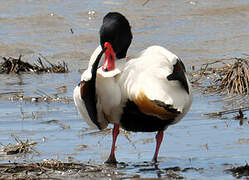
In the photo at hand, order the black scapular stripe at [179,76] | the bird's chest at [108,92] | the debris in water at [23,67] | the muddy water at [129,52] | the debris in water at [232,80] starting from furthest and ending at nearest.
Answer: the debris in water at [23,67] → the debris in water at [232,80] → the muddy water at [129,52] → the bird's chest at [108,92] → the black scapular stripe at [179,76]

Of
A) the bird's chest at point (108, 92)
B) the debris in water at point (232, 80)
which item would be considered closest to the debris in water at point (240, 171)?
the bird's chest at point (108, 92)

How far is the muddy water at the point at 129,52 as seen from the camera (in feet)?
22.6

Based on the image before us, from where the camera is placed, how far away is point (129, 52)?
492 inches

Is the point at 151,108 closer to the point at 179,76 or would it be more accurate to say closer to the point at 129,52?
the point at 179,76

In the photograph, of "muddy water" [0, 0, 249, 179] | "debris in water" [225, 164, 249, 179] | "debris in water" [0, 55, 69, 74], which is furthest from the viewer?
"debris in water" [0, 55, 69, 74]

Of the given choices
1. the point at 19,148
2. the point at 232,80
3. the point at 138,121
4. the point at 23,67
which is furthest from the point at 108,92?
the point at 23,67

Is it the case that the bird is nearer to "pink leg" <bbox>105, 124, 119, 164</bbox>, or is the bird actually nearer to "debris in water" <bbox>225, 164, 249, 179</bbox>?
"pink leg" <bbox>105, 124, 119, 164</bbox>

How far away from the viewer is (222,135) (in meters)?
7.43

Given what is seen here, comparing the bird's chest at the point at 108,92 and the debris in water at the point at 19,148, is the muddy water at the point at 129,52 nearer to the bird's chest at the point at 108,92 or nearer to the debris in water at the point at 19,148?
the debris in water at the point at 19,148

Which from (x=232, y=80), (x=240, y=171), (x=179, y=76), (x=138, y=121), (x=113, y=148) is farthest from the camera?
(x=232, y=80)

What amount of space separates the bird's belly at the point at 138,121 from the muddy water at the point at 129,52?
0.82ft

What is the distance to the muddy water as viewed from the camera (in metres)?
6.89

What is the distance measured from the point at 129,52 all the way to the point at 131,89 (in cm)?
638

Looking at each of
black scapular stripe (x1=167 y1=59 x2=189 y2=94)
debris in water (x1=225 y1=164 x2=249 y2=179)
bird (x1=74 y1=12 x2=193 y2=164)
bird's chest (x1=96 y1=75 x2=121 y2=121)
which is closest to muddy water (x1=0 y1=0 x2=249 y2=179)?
debris in water (x1=225 y1=164 x2=249 y2=179)
